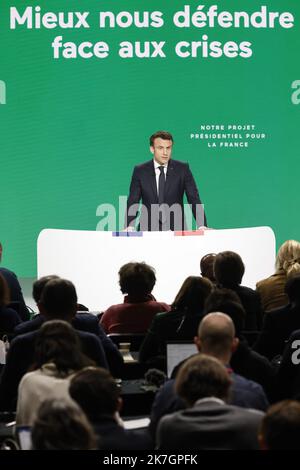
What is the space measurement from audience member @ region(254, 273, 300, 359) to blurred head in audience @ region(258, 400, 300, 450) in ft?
7.89

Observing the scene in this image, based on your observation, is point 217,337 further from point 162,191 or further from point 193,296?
point 162,191

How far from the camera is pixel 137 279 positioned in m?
5.62

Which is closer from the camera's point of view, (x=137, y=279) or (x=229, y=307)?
(x=229, y=307)

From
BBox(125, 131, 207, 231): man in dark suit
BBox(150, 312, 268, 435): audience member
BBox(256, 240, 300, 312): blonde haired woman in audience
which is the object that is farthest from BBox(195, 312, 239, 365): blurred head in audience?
BBox(125, 131, 207, 231): man in dark suit

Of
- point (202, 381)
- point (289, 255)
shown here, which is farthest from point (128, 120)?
point (202, 381)

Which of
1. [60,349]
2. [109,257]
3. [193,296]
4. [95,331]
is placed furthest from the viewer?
[109,257]

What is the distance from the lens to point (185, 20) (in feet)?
33.9

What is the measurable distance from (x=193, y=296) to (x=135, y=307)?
71 cm

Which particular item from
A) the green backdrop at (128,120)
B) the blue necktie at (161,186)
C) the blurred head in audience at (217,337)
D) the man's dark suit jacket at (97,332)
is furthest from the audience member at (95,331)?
the green backdrop at (128,120)

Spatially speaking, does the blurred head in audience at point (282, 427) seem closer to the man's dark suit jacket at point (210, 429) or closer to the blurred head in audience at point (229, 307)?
the man's dark suit jacket at point (210, 429)

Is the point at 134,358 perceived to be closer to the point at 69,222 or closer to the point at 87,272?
the point at 87,272

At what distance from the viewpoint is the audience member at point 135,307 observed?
5.64 m

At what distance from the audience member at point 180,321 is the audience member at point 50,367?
120 cm

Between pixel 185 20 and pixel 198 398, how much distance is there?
7624 millimetres
